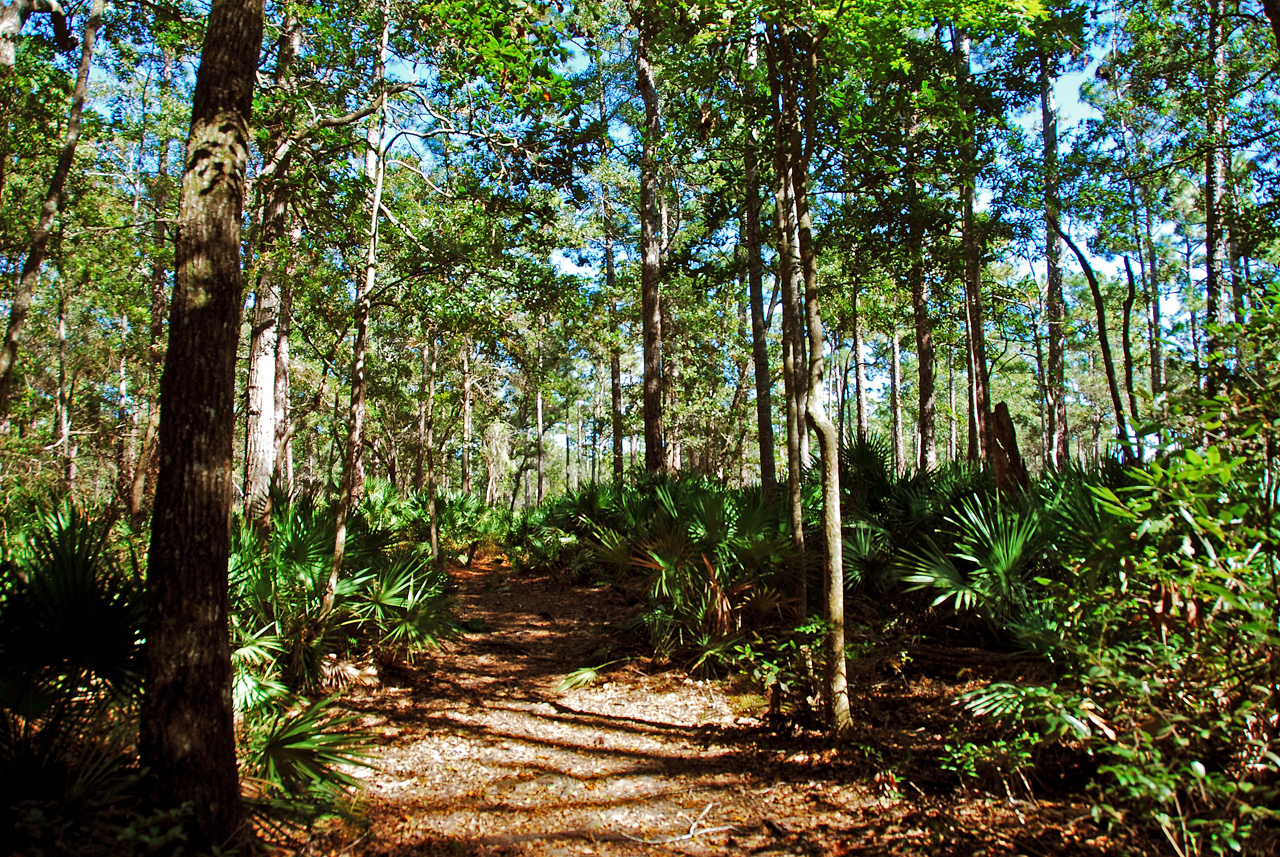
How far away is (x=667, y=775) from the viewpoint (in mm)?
4672

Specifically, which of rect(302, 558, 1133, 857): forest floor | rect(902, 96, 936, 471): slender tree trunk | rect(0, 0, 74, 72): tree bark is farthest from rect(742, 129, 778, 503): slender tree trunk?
rect(0, 0, 74, 72): tree bark

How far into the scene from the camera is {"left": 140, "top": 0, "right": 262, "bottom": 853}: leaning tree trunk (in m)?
3.08

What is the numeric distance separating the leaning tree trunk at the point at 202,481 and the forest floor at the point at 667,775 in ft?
2.54

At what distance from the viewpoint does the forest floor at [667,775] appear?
12.1ft

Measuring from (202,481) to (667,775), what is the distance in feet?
11.3

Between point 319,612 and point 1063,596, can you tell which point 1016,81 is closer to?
point 1063,596

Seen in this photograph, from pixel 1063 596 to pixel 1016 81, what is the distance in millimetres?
7829

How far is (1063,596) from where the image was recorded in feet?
11.1

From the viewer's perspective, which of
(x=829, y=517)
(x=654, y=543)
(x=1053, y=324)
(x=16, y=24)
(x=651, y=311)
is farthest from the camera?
(x=1053, y=324)

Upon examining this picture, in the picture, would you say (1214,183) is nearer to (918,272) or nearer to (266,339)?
(918,272)

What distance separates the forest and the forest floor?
37 millimetres

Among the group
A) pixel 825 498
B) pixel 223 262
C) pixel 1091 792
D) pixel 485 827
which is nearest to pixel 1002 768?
pixel 1091 792

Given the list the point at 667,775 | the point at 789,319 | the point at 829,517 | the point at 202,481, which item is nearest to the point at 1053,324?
the point at 789,319

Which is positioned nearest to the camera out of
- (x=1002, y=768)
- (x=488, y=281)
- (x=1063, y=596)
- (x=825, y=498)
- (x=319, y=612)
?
(x=1063, y=596)
